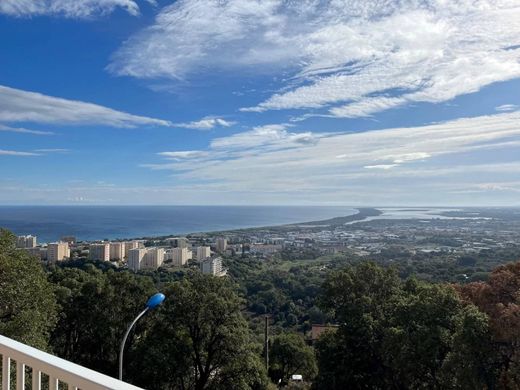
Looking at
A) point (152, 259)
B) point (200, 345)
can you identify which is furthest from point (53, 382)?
point (152, 259)

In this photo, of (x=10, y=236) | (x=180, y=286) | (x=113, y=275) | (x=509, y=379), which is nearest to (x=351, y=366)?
(x=509, y=379)

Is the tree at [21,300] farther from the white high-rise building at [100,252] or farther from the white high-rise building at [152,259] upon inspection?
the white high-rise building at [100,252]

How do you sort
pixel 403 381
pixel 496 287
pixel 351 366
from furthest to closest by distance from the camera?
pixel 351 366
pixel 403 381
pixel 496 287

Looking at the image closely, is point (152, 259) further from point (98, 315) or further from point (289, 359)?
point (98, 315)

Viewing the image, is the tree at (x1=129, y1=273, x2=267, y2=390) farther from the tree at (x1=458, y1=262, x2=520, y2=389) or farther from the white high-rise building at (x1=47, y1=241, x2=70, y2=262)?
the white high-rise building at (x1=47, y1=241, x2=70, y2=262)

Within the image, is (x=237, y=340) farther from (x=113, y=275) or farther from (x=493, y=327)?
(x=493, y=327)

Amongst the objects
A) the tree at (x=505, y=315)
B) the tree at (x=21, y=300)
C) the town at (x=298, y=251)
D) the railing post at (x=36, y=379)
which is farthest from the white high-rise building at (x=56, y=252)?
the railing post at (x=36, y=379)
